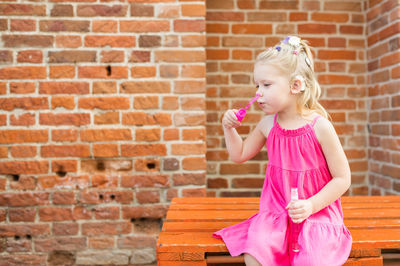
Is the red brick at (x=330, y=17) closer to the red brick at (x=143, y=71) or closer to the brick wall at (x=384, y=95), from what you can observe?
the brick wall at (x=384, y=95)

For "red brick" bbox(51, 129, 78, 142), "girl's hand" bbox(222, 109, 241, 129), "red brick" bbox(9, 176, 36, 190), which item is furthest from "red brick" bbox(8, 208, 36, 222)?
"girl's hand" bbox(222, 109, 241, 129)

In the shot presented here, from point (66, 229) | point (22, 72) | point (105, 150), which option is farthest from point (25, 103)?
point (66, 229)

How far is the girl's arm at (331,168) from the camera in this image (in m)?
1.40

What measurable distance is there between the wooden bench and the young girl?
0.29ft

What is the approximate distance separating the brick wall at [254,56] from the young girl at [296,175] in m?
1.28

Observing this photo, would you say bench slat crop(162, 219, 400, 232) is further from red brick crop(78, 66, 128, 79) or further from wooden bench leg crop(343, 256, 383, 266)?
red brick crop(78, 66, 128, 79)

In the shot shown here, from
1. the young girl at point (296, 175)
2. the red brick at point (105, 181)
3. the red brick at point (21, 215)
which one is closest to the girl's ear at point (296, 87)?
the young girl at point (296, 175)

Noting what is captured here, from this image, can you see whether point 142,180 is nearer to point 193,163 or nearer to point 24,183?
point 193,163

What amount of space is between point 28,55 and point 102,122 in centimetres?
58

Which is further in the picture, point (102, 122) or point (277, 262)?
point (102, 122)

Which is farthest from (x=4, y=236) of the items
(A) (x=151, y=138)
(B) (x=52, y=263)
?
(A) (x=151, y=138)

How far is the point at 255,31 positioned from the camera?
282 cm

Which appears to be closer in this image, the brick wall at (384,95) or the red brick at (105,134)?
the red brick at (105,134)

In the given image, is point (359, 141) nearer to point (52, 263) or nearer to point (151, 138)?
point (151, 138)
